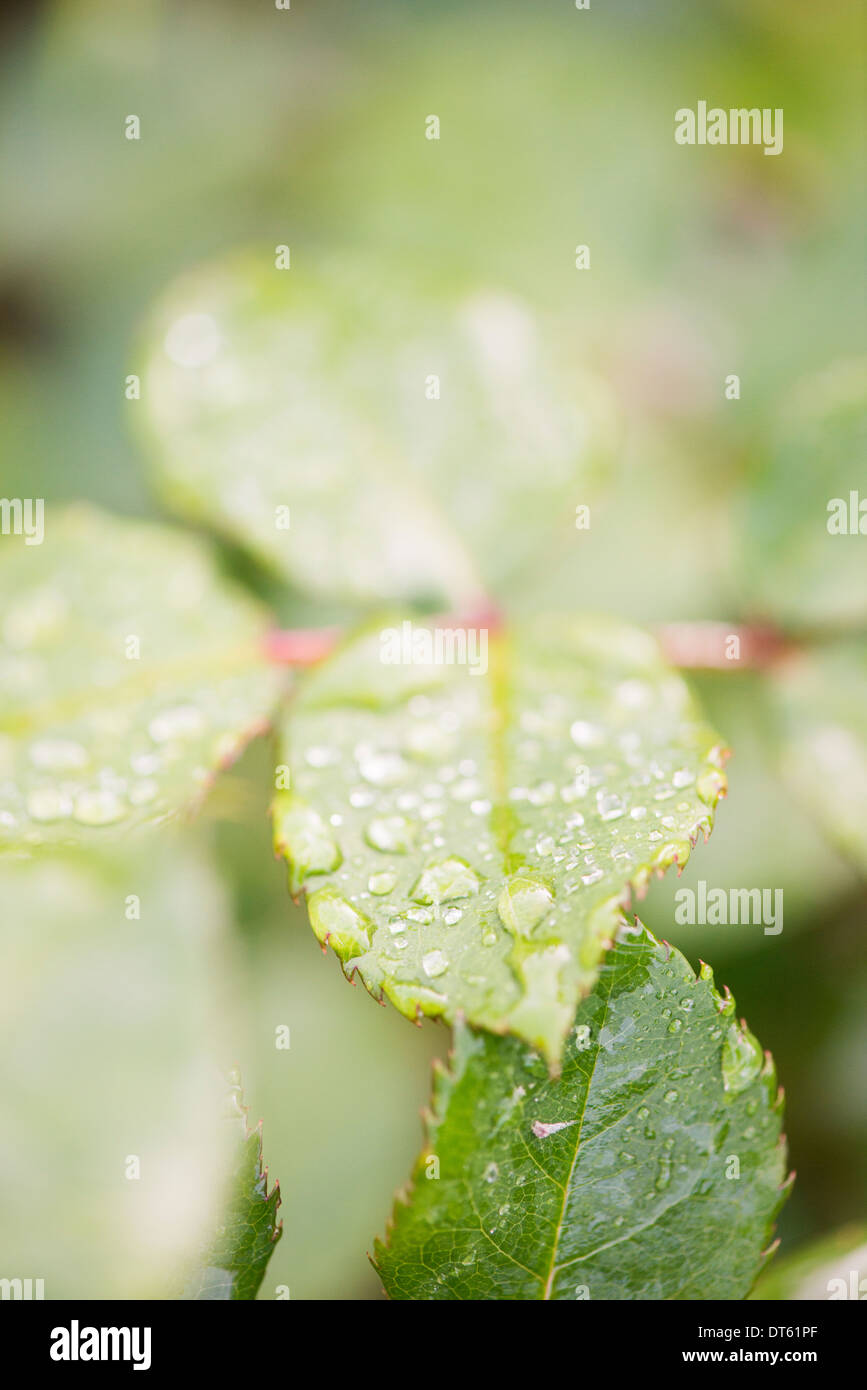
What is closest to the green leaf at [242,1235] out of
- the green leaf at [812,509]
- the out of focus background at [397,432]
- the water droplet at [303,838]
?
the out of focus background at [397,432]

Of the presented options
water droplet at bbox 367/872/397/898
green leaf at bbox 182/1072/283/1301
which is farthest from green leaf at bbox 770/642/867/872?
green leaf at bbox 182/1072/283/1301

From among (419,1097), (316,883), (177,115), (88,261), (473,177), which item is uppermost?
→ (177,115)

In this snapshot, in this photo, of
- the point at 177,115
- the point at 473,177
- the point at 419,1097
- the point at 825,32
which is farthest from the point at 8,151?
the point at 419,1097

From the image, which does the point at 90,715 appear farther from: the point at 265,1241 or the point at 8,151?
the point at 8,151

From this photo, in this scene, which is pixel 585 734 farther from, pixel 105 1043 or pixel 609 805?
pixel 105 1043

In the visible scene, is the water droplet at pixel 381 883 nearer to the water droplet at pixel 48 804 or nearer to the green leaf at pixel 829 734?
the water droplet at pixel 48 804

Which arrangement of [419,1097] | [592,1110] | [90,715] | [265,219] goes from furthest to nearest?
[265,219] → [419,1097] → [90,715] → [592,1110]

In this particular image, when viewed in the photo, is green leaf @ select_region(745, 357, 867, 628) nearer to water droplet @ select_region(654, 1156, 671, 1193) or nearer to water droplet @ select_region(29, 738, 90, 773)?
water droplet @ select_region(654, 1156, 671, 1193)

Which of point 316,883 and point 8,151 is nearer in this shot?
point 316,883
